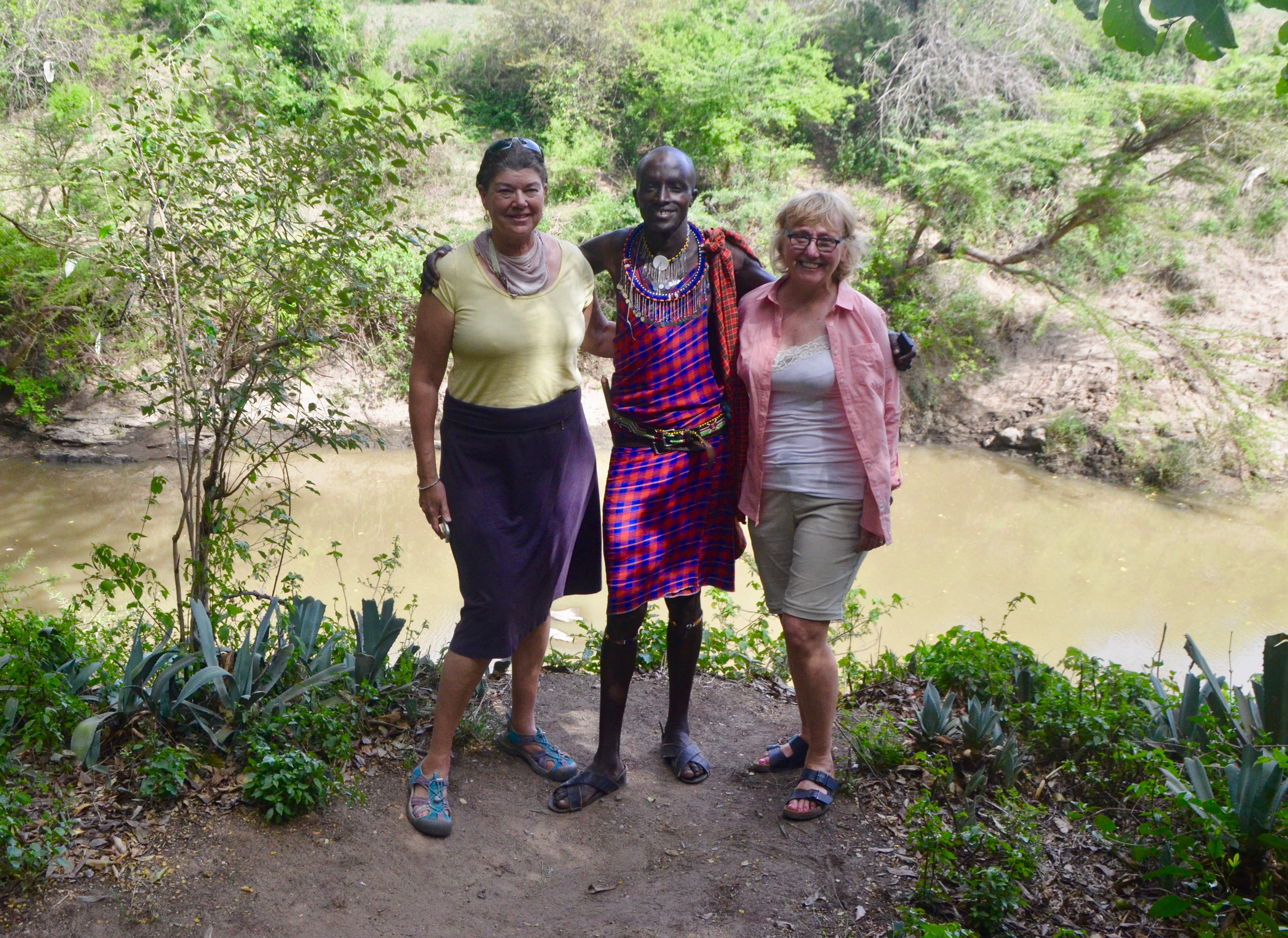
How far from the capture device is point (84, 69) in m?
12.0

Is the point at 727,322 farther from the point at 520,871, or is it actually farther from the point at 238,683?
the point at 238,683

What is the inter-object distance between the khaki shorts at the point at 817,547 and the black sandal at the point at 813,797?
54 centimetres

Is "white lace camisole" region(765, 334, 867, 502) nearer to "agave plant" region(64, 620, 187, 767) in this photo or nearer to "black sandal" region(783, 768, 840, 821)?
"black sandal" region(783, 768, 840, 821)

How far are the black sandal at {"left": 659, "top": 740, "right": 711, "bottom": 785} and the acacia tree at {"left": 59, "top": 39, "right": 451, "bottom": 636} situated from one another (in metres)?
1.55

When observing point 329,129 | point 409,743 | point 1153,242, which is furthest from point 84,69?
point 1153,242

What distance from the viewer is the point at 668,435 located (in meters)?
2.84

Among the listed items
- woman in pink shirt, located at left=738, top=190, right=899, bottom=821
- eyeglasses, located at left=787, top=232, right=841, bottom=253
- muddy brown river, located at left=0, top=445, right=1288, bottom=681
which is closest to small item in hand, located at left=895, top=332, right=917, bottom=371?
woman in pink shirt, located at left=738, top=190, right=899, bottom=821

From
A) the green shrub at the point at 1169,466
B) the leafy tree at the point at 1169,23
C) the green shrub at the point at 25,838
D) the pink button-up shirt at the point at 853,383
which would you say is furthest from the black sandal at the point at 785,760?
the green shrub at the point at 1169,466

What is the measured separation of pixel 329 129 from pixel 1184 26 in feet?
38.4

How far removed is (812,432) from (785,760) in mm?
1183

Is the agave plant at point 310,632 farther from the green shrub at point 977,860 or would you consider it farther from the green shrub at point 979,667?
the green shrub at point 979,667

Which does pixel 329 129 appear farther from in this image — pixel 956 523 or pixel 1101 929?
pixel 956 523

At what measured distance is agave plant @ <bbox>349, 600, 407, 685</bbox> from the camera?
3.33 metres

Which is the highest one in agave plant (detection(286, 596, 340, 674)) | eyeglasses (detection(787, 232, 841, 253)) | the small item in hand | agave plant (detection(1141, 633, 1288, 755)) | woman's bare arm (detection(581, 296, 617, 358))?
eyeglasses (detection(787, 232, 841, 253))
